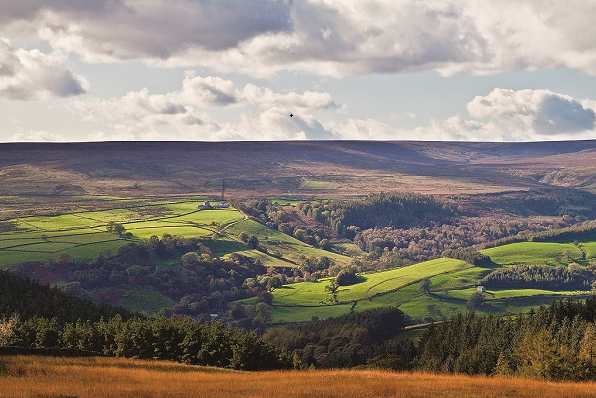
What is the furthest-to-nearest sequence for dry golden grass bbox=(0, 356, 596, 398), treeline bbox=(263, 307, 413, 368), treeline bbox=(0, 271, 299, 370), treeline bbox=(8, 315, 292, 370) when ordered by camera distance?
treeline bbox=(263, 307, 413, 368) < treeline bbox=(0, 271, 299, 370) < treeline bbox=(8, 315, 292, 370) < dry golden grass bbox=(0, 356, 596, 398)

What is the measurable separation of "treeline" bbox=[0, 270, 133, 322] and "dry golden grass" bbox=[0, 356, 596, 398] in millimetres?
71775

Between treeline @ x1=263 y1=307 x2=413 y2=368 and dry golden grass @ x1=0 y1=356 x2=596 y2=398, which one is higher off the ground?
dry golden grass @ x1=0 y1=356 x2=596 y2=398

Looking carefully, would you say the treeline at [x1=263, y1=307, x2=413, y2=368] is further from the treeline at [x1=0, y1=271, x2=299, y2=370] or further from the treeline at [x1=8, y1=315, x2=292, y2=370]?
the treeline at [x1=8, y1=315, x2=292, y2=370]

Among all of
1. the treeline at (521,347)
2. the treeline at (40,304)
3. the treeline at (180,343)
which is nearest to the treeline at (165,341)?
the treeline at (180,343)

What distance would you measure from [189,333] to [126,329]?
8753mm

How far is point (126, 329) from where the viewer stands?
253 ft

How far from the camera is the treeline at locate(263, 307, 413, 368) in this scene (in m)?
138

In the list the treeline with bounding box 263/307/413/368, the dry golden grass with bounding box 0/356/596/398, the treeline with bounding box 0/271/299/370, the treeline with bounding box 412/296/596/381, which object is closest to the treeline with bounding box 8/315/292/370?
the treeline with bounding box 0/271/299/370

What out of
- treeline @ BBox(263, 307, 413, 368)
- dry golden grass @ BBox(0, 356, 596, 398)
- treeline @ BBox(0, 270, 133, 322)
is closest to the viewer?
dry golden grass @ BBox(0, 356, 596, 398)

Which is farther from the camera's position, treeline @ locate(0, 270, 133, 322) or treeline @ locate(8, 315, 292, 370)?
treeline @ locate(0, 270, 133, 322)

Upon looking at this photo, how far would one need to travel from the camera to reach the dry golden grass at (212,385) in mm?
40125

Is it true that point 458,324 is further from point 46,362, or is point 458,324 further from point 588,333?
point 46,362

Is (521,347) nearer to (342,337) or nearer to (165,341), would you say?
(165,341)

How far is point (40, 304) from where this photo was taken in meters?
133
